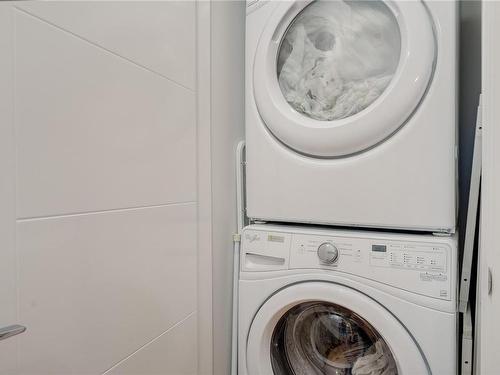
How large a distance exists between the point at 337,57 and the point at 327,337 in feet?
3.16

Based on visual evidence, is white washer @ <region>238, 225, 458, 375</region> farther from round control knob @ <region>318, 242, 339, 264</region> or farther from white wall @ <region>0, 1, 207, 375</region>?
white wall @ <region>0, 1, 207, 375</region>

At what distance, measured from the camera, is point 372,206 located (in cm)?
96

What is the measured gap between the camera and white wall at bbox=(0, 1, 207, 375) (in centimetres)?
56

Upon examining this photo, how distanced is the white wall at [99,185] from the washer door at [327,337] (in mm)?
257

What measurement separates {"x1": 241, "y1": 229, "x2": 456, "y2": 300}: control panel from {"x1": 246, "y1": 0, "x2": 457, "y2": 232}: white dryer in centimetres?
5

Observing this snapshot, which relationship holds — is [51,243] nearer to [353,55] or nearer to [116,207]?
[116,207]

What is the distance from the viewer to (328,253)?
3.20 ft

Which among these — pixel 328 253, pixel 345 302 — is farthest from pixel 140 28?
pixel 345 302

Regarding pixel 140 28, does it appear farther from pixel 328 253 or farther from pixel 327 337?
pixel 327 337

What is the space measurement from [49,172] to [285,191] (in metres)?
0.71
